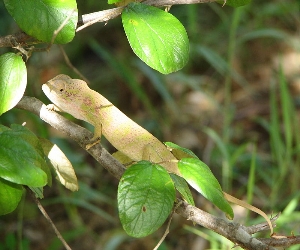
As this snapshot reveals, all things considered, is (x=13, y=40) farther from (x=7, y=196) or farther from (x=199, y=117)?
(x=199, y=117)

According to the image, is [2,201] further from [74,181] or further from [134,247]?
[134,247]

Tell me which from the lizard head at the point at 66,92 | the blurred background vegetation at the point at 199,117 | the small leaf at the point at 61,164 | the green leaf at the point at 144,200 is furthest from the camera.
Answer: the blurred background vegetation at the point at 199,117

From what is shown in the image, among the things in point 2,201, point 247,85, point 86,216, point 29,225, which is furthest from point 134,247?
point 2,201

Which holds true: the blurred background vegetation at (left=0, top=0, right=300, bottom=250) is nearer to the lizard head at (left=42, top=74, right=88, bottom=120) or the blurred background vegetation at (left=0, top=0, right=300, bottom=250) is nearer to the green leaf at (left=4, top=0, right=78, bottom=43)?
the lizard head at (left=42, top=74, right=88, bottom=120)

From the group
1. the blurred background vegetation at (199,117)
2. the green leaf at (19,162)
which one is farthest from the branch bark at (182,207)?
the blurred background vegetation at (199,117)

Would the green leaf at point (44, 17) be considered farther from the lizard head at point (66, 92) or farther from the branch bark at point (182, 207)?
the lizard head at point (66, 92)

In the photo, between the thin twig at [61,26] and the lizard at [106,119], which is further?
the lizard at [106,119]

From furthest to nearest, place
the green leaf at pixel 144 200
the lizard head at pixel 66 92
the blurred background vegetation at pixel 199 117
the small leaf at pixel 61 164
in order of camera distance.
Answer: the blurred background vegetation at pixel 199 117
the lizard head at pixel 66 92
the small leaf at pixel 61 164
the green leaf at pixel 144 200
